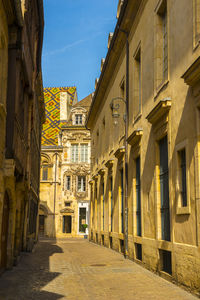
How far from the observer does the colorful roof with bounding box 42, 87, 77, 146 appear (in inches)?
1692

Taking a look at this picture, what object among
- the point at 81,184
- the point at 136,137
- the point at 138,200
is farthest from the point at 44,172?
the point at 136,137

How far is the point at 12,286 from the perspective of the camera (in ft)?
29.0

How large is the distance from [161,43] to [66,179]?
2952 centimetres

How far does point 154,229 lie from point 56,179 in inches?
1158

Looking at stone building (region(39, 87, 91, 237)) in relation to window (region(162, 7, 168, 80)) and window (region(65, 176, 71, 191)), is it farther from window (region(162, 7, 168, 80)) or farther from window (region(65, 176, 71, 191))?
window (region(162, 7, 168, 80))

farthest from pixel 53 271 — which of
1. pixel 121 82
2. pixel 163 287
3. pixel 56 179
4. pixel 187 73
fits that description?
pixel 56 179

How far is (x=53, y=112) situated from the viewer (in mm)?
46188

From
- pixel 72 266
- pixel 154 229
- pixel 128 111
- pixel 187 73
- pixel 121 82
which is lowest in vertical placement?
pixel 72 266

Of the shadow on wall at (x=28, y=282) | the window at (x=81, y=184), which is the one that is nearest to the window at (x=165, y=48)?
the shadow on wall at (x=28, y=282)

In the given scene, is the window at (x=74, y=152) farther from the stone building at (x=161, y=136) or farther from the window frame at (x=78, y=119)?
the stone building at (x=161, y=136)

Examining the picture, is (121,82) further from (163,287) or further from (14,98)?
(163,287)

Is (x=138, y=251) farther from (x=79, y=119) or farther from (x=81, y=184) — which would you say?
(x=79, y=119)

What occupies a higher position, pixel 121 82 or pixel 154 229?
pixel 121 82

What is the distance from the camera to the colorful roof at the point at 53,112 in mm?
42969
